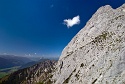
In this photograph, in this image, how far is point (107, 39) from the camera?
89.6 meters

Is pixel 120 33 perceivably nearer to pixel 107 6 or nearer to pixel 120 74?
pixel 120 74

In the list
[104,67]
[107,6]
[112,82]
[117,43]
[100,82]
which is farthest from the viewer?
[107,6]

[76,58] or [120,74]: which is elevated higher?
[76,58]

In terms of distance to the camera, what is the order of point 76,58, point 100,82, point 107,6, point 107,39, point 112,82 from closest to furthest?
point 112,82
point 100,82
point 107,39
point 76,58
point 107,6

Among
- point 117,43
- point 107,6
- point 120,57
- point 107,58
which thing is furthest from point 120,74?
point 107,6

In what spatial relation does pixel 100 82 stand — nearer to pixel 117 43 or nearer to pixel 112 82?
pixel 112 82

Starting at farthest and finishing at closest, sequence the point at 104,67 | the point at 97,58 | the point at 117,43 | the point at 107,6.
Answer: the point at 107,6
the point at 97,58
the point at 117,43
the point at 104,67

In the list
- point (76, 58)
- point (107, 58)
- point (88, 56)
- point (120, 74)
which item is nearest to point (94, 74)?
point (107, 58)

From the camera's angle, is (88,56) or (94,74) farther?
(88,56)

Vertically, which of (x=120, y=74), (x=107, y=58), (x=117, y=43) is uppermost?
(x=117, y=43)

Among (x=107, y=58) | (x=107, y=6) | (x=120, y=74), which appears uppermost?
(x=107, y=6)

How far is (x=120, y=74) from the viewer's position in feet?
196

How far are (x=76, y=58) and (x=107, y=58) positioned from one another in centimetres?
4025

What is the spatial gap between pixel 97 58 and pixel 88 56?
1284cm
